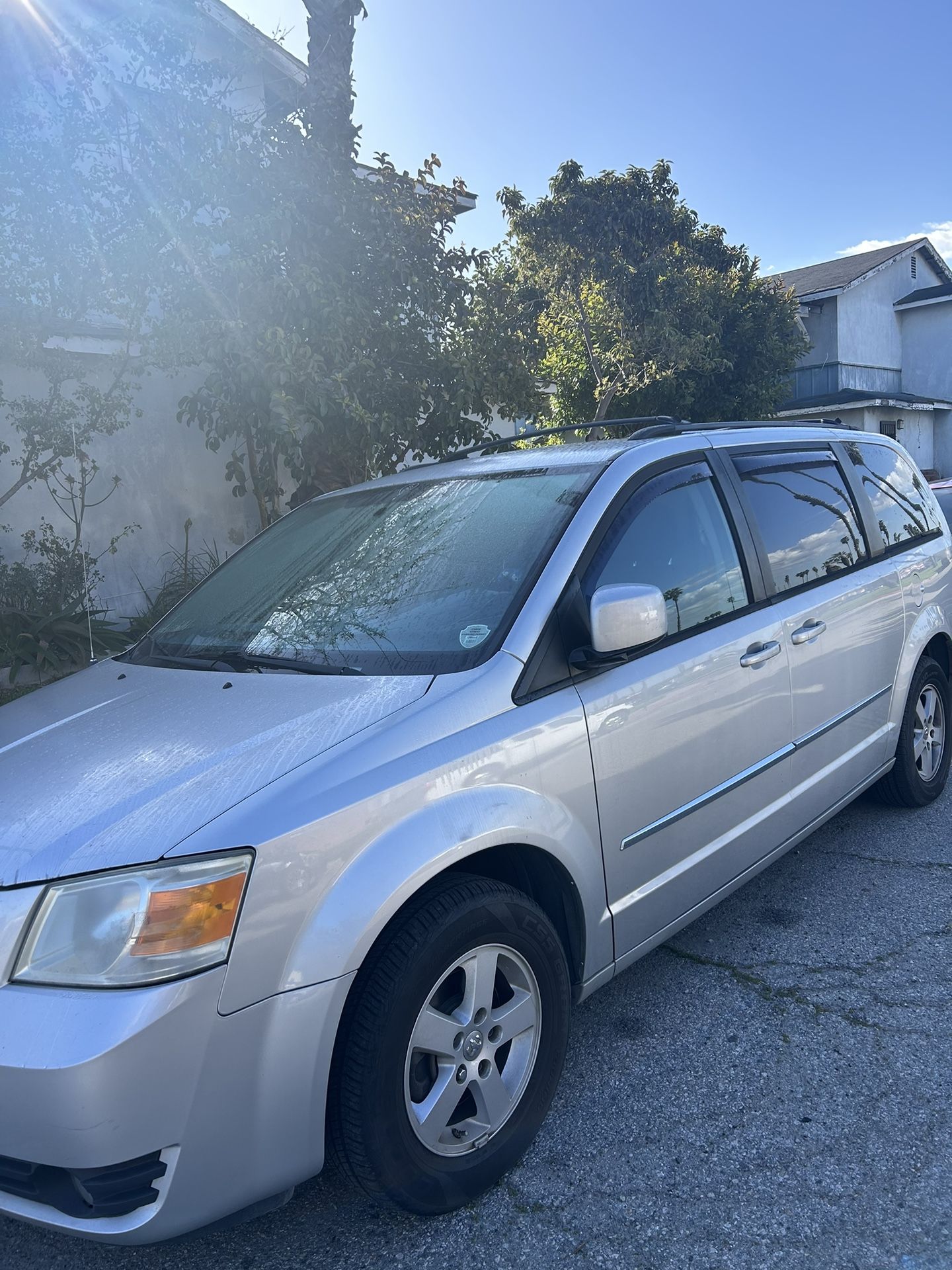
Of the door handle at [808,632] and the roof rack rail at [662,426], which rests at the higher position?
the roof rack rail at [662,426]

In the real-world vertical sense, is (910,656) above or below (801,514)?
below

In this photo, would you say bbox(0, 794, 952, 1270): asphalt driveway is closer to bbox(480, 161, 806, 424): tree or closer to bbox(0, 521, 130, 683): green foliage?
bbox(0, 521, 130, 683): green foliage

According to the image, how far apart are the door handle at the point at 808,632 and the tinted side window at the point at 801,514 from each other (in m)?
0.15

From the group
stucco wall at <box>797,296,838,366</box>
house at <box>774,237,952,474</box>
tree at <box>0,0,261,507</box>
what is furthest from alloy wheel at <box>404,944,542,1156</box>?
stucco wall at <box>797,296,838,366</box>

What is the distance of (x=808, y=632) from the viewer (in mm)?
3508

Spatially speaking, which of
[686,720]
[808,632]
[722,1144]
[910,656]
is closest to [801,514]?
[808,632]

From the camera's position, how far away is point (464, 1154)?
2.27m

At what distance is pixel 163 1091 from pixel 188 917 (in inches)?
11.9

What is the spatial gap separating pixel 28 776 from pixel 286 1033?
0.91 meters

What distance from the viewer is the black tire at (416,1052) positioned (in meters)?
2.02

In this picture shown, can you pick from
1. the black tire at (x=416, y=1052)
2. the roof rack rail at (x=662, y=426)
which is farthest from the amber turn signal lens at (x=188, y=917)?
the roof rack rail at (x=662, y=426)

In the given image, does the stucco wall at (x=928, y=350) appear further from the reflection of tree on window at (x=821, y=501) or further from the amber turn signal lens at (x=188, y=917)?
the amber turn signal lens at (x=188, y=917)

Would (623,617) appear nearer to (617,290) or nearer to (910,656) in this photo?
(910,656)

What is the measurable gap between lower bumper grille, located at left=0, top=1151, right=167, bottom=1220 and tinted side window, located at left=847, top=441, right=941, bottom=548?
3755 millimetres
